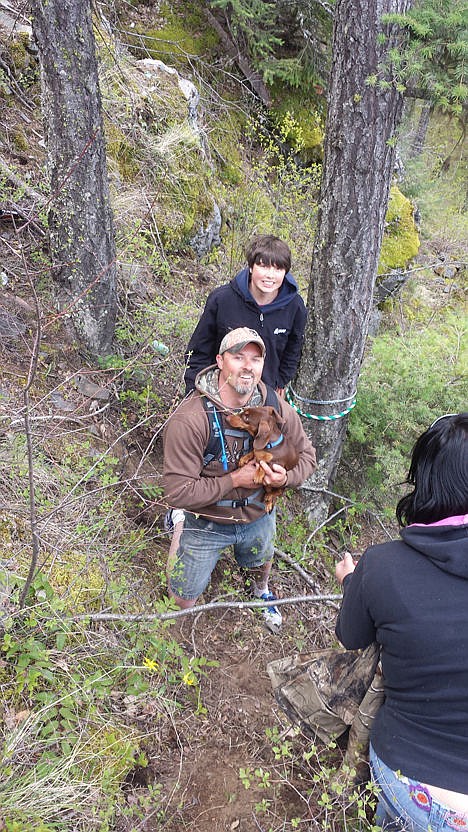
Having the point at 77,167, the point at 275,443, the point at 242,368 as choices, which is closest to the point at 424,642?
the point at 275,443

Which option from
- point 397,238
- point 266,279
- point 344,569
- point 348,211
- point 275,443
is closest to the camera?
point 344,569

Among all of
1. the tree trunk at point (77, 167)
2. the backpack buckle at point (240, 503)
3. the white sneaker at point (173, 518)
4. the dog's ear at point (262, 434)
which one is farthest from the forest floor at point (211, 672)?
the dog's ear at point (262, 434)

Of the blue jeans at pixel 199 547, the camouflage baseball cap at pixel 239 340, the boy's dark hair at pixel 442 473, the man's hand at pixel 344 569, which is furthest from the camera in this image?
the blue jeans at pixel 199 547

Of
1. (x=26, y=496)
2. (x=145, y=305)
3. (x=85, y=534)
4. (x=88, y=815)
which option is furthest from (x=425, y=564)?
(x=145, y=305)

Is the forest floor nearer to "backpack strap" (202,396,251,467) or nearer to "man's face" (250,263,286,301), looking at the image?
"backpack strap" (202,396,251,467)

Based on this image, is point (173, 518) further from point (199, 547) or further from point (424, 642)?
point (424, 642)

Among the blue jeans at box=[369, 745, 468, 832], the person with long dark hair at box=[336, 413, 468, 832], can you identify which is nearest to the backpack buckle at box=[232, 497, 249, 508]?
the person with long dark hair at box=[336, 413, 468, 832]

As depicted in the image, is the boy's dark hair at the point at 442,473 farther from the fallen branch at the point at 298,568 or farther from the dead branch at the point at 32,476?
the fallen branch at the point at 298,568

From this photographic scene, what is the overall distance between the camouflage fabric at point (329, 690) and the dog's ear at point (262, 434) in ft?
3.54

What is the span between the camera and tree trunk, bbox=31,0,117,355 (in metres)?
3.32

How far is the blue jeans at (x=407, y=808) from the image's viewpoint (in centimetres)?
178

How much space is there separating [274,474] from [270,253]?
144 centimetres

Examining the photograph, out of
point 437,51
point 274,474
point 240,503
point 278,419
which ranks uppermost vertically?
point 437,51

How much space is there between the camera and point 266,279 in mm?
3348
